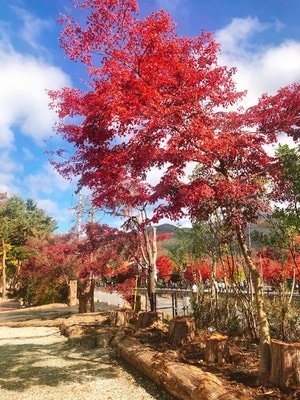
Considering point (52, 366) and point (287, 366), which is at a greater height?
point (287, 366)

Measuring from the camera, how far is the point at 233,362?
5523 millimetres

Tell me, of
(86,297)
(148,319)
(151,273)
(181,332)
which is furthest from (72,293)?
(181,332)

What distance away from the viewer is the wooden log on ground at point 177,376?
4039 millimetres

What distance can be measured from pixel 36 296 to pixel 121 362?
19.1 meters

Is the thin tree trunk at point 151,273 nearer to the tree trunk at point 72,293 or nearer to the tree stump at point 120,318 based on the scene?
the tree stump at point 120,318

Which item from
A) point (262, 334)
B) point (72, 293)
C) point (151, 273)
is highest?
point (151, 273)

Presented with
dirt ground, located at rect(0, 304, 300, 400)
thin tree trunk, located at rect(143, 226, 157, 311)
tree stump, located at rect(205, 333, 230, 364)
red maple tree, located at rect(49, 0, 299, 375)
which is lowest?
dirt ground, located at rect(0, 304, 300, 400)

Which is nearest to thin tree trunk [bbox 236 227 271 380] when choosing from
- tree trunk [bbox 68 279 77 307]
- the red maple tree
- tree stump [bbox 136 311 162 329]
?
the red maple tree

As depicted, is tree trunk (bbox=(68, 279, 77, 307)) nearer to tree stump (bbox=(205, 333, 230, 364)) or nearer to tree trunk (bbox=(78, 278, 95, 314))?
tree trunk (bbox=(78, 278, 95, 314))

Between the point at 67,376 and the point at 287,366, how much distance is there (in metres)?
3.66

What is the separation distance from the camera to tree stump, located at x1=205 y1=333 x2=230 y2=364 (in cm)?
548

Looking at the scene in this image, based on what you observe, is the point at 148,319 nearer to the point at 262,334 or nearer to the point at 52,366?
the point at 52,366

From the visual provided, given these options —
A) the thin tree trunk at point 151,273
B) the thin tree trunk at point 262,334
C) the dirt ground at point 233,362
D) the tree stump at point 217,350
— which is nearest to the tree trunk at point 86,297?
the thin tree trunk at point 151,273

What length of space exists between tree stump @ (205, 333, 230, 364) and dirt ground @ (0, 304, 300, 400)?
99 millimetres
